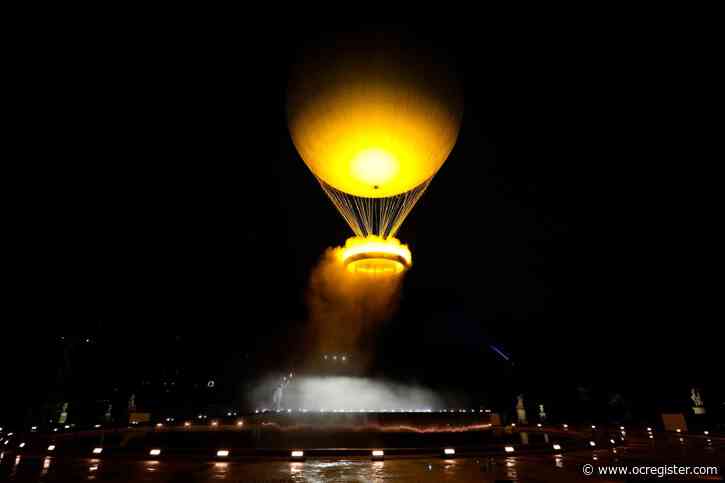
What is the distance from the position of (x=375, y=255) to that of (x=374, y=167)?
306cm

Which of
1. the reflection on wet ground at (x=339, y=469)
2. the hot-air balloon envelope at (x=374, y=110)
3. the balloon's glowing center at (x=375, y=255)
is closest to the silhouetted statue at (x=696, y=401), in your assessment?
the reflection on wet ground at (x=339, y=469)

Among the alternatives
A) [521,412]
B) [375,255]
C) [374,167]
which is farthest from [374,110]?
[521,412]

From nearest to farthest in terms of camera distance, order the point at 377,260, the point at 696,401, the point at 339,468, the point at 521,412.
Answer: the point at 339,468 → the point at 377,260 → the point at 696,401 → the point at 521,412

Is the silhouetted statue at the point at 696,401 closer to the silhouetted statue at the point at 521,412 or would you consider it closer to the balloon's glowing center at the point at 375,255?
the silhouetted statue at the point at 521,412

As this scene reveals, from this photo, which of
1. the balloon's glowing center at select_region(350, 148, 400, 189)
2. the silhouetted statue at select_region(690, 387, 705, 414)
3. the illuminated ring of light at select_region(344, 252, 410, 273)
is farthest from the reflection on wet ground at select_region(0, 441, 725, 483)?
the silhouetted statue at select_region(690, 387, 705, 414)

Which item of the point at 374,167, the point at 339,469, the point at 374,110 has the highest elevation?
the point at 374,110

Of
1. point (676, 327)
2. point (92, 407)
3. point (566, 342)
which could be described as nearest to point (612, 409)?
point (566, 342)

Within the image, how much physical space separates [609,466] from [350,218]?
35.6 ft

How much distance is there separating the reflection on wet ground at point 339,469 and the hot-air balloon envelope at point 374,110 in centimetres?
801

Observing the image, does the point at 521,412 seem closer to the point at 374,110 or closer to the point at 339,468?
the point at 339,468

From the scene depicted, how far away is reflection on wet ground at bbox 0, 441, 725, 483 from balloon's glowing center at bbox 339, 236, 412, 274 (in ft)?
20.0

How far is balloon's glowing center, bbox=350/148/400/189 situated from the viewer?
11914mm

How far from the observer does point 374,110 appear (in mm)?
10992

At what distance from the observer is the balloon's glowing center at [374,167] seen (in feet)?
39.1
